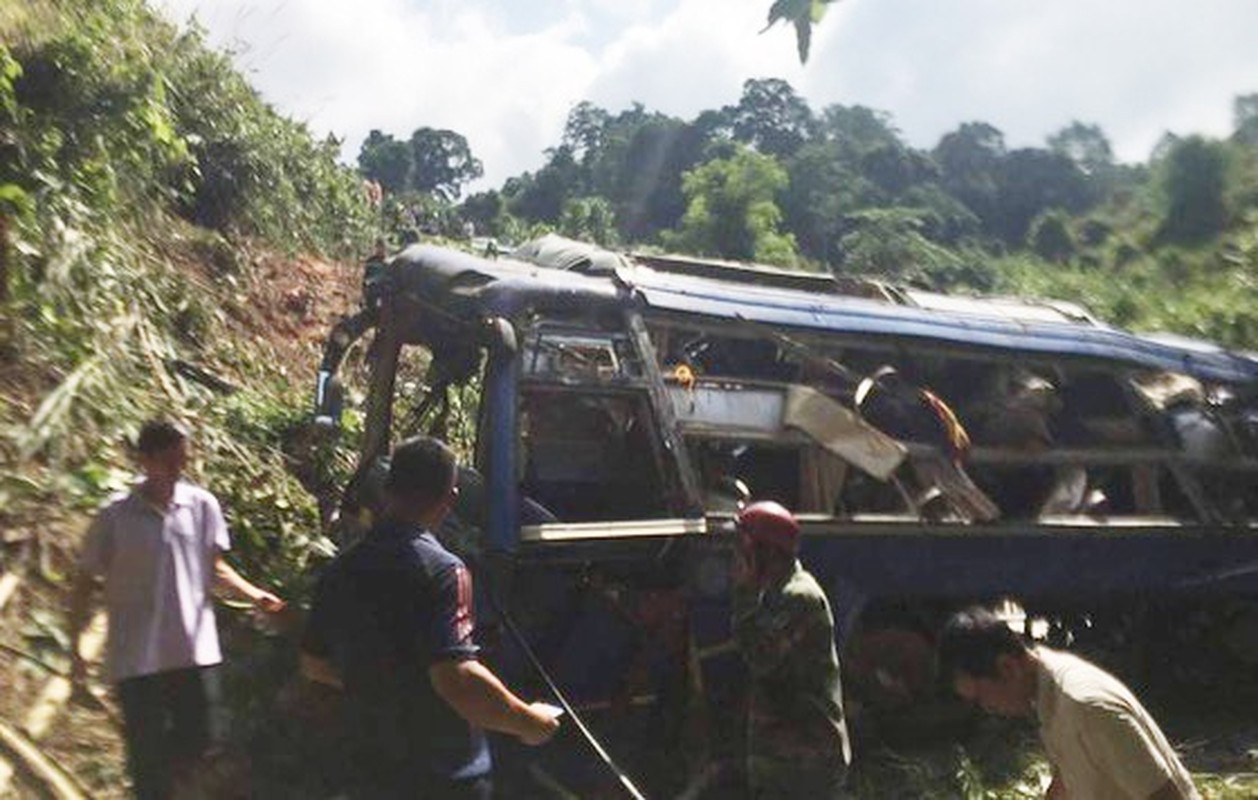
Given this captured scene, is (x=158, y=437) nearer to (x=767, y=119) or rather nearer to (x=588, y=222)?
(x=588, y=222)

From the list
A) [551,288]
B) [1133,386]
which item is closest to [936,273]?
[1133,386]

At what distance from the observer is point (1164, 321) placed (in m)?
18.3

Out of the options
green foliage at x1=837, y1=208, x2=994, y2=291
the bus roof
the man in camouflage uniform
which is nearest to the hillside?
the bus roof

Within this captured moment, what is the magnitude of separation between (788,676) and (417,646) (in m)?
1.47

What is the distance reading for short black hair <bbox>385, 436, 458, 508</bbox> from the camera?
9.64 feet

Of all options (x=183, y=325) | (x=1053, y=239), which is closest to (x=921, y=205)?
(x=1053, y=239)

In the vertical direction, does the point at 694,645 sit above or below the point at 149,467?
below

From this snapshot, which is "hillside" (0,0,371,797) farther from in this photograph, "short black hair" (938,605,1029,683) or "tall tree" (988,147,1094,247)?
"tall tree" (988,147,1094,247)

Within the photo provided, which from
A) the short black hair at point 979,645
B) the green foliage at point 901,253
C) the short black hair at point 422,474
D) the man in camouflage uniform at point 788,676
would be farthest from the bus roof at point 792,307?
the green foliage at point 901,253

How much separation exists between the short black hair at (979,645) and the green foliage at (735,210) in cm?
3814

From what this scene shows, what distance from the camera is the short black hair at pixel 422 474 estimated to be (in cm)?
294

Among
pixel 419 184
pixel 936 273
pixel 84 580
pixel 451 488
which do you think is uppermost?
pixel 419 184

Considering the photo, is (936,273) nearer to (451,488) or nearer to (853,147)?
(853,147)

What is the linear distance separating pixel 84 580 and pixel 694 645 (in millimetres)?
2504
